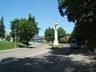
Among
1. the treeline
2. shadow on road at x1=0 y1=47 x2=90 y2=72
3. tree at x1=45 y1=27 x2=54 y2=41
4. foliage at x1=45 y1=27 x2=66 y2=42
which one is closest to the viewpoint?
shadow on road at x1=0 y1=47 x2=90 y2=72

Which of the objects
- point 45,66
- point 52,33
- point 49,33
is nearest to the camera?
point 45,66

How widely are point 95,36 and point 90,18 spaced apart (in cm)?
402

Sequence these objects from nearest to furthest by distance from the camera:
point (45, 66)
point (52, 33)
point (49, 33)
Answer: point (45, 66) → point (52, 33) → point (49, 33)

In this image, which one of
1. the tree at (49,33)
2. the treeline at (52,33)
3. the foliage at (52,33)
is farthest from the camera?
the tree at (49,33)

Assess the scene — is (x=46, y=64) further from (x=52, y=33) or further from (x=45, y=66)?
(x=52, y=33)

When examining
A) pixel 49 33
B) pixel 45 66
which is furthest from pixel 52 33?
pixel 45 66

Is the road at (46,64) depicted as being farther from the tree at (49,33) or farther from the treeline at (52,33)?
the tree at (49,33)

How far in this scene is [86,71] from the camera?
7.75 metres

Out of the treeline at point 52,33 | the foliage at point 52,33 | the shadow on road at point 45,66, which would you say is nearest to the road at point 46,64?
the shadow on road at point 45,66

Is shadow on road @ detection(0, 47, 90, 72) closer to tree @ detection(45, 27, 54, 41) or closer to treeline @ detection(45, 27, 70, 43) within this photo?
treeline @ detection(45, 27, 70, 43)

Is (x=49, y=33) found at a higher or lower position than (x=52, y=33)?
higher

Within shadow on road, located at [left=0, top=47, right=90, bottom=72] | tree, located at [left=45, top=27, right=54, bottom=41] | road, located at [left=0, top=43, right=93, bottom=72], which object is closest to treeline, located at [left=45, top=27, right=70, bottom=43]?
tree, located at [left=45, top=27, right=54, bottom=41]

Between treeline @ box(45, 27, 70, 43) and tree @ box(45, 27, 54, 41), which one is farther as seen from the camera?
tree @ box(45, 27, 54, 41)

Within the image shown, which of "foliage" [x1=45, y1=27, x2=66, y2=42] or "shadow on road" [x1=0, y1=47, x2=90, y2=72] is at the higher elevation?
"foliage" [x1=45, y1=27, x2=66, y2=42]
